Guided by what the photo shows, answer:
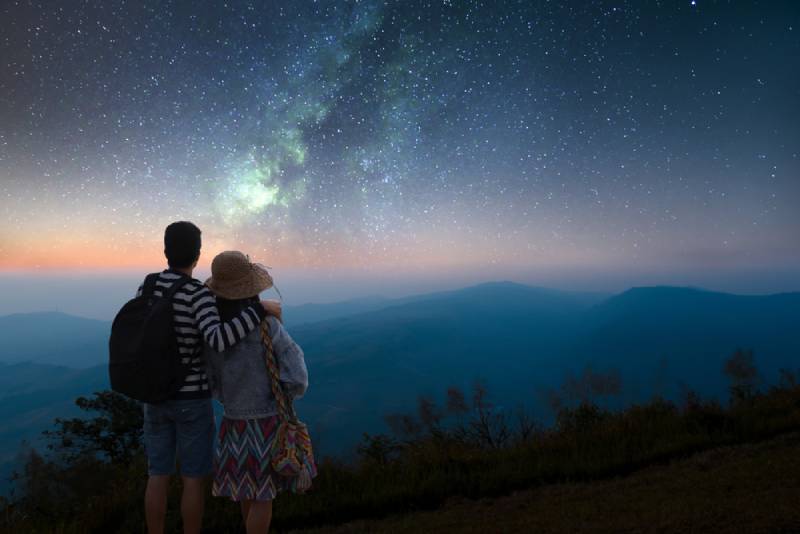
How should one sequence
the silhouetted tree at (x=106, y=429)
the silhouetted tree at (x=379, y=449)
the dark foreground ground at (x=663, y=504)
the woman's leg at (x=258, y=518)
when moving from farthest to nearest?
1. the silhouetted tree at (x=106, y=429)
2. the silhouetted tree at (x=379, y=449)
3. the dark foreground ground at (x=663, y=504)
4. the woman's leg at (x=258, y=518)

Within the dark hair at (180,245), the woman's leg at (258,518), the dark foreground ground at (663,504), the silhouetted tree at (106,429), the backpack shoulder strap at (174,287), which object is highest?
the dark hair at (180,245)

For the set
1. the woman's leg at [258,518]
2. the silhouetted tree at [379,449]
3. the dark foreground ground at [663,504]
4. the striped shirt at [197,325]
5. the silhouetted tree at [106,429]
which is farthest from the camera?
the silhouetted tree at [106,429]

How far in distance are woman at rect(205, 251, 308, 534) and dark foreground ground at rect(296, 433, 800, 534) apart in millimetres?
1155

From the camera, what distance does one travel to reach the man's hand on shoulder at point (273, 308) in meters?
2.70

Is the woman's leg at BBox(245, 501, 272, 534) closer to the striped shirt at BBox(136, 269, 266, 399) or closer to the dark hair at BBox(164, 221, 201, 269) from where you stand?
the striped shirt at BBox(136, 269, 266, 399)

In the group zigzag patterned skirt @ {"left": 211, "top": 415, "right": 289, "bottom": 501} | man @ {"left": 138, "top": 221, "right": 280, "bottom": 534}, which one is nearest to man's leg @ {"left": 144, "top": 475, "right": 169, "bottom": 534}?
man @ {"left": 138, "top": 221, "right": 280, "bottom": 534}

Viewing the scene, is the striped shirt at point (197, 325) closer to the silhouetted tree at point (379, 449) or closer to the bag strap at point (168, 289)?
the bag strap at point (168, 289)

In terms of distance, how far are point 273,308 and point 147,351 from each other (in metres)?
0.79

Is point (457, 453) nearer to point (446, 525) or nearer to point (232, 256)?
point (446, 525)

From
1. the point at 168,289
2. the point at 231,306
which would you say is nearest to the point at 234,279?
the point at 231,306

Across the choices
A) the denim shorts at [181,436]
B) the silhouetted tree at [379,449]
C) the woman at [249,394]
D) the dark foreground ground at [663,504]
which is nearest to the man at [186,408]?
the denim shorts at [181,436]

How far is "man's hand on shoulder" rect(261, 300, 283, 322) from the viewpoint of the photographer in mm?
2702

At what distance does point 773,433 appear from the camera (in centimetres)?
467

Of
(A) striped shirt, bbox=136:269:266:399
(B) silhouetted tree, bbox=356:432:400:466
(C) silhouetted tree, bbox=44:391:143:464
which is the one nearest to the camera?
(A) striped shirt, bbox=136:269:266:399
